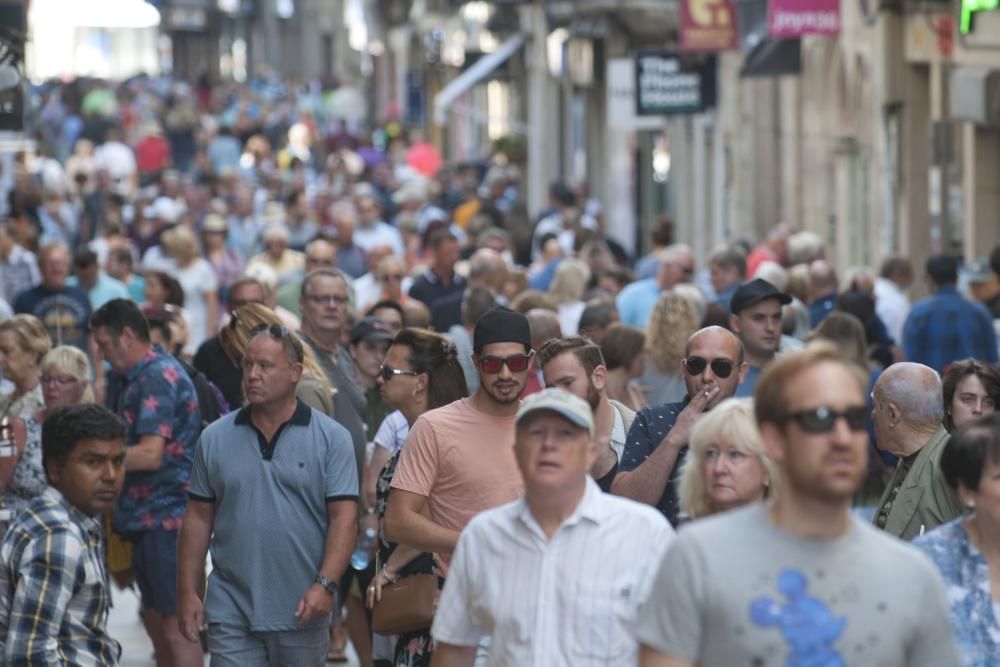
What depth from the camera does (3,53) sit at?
40.1ft

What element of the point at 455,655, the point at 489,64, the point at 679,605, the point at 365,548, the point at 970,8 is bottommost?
the point at 365,548

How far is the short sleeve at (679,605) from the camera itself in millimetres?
4352

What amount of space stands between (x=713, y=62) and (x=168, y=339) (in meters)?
16.9

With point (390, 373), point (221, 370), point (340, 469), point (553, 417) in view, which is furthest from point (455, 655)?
point (221, 370)

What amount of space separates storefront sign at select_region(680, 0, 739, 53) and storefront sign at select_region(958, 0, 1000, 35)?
9.12 meters

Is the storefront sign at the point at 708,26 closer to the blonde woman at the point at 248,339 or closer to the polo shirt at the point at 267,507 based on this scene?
the blonde woman at the point at 248,339

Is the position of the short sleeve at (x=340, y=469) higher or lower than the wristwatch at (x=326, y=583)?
higher

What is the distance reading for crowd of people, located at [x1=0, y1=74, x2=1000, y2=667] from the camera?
436 centimetres

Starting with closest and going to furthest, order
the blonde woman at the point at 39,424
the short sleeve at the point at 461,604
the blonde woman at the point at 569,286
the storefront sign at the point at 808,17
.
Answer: the short sleeve at the point at 461,604, the blonde woman at the point at 39,424, the blonde woman at the point at 569,286, the storefront sign at the point at 808,17

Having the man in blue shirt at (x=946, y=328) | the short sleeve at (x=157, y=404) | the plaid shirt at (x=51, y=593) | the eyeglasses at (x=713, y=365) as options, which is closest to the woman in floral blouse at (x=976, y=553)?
the eyeglasses at (x=713, y=365)

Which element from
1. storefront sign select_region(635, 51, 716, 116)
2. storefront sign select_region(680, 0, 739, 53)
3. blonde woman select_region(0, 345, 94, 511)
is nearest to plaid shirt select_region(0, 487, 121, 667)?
blonde woman select_region(0, 345, 94, 511)

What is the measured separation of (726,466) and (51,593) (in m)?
1.94

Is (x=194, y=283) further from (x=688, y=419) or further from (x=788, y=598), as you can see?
(x=788, y=598)

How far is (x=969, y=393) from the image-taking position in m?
7.32
